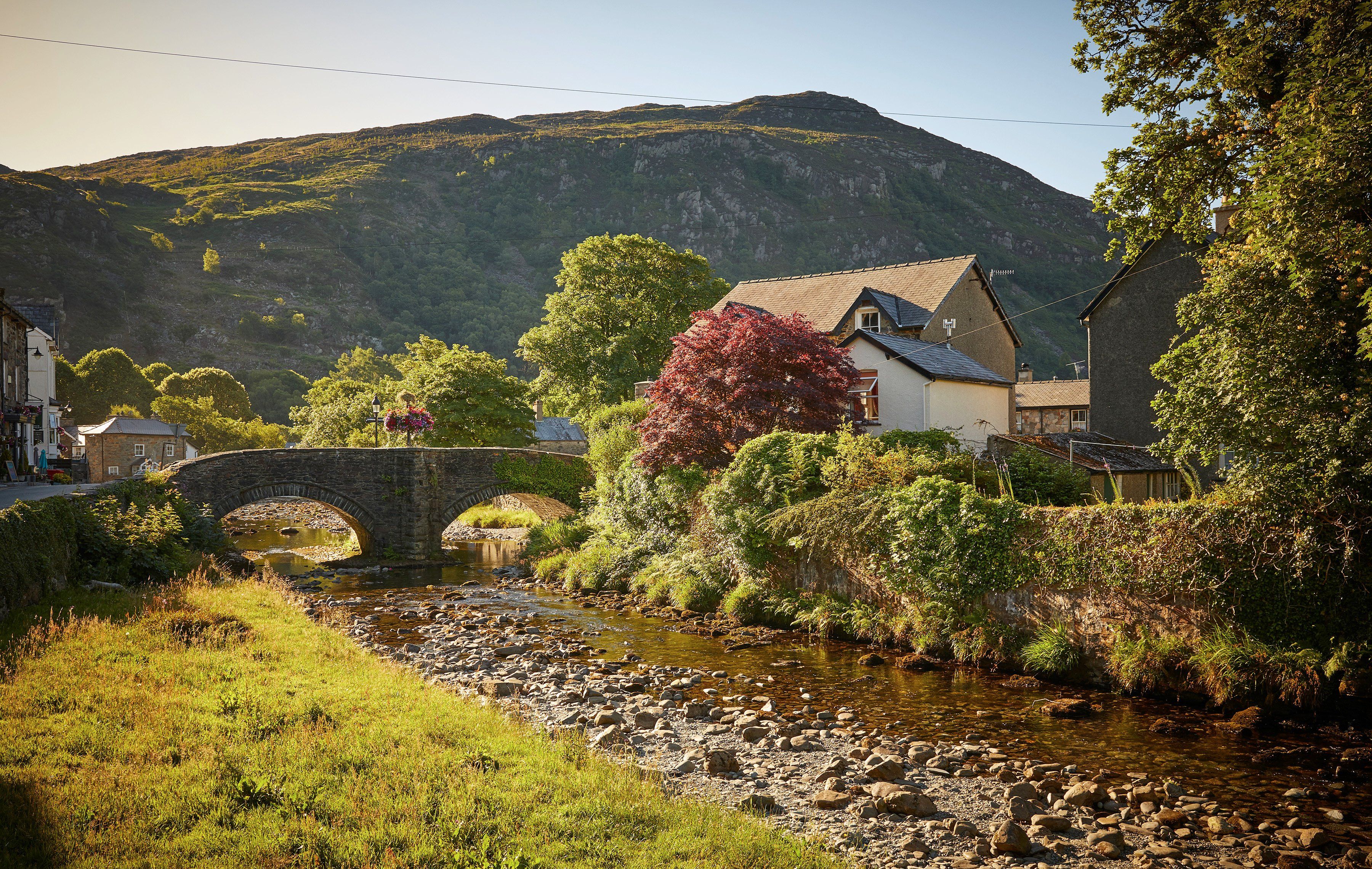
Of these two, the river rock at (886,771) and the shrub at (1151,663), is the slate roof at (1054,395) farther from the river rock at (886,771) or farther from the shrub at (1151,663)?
the river rock at (886,771)

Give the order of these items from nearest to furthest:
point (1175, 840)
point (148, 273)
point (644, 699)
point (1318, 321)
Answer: point (1175, 840) < point (1318, 321) < point (644, 699) < point (148, 273)

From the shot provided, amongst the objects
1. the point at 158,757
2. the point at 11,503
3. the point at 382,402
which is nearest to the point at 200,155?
the point at 382,402

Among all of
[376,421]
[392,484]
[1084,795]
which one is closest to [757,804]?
[1084,795]

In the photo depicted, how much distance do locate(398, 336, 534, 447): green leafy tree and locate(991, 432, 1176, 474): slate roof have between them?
24.4 m

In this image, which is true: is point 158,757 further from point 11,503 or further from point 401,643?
point 11,503

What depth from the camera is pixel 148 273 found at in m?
117

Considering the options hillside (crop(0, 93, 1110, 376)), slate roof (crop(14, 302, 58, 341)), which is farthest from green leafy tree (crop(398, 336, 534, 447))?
hillside (crop(0, 93, 1110, 376))

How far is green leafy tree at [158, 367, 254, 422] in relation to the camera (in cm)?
8038

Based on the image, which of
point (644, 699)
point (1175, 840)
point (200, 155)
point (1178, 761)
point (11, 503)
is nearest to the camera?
point (1175, 840)

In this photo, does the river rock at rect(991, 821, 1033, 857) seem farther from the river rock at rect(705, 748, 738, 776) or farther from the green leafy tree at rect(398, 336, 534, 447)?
the green leafy tree at rect(398, 336, 534, 447)

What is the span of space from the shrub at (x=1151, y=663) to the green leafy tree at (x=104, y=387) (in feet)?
271

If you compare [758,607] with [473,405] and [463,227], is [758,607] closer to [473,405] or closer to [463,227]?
[473,405]

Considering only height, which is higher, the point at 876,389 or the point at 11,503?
the point at 876,389

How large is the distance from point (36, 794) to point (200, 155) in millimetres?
232141
